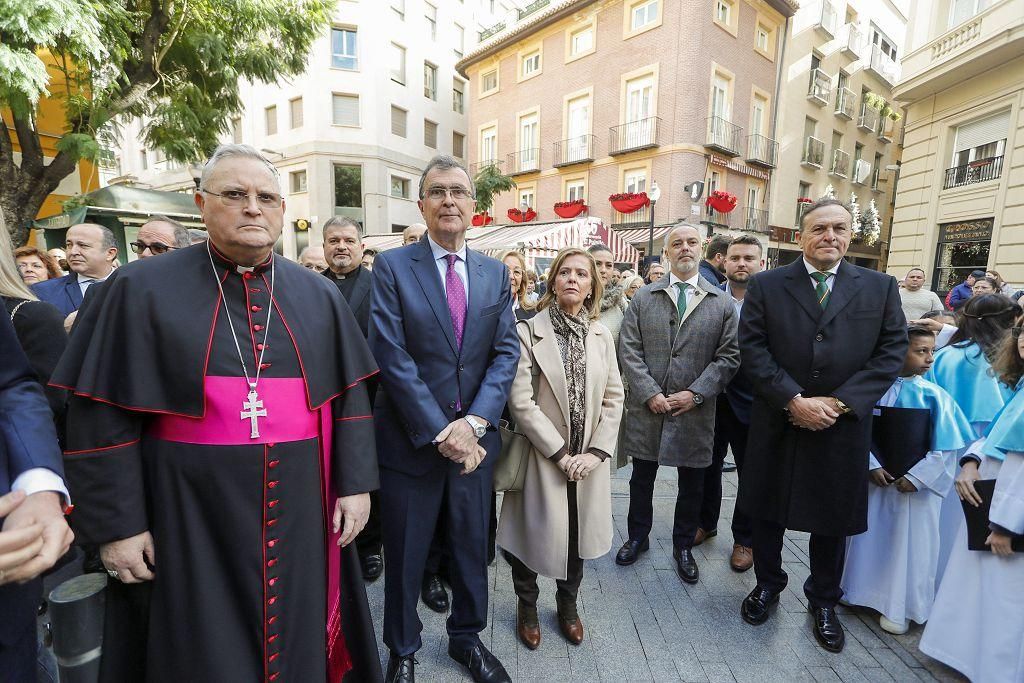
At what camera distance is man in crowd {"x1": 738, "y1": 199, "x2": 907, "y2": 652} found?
2570mm

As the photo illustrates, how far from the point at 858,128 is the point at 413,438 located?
27856mm

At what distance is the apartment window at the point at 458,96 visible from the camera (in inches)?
1009

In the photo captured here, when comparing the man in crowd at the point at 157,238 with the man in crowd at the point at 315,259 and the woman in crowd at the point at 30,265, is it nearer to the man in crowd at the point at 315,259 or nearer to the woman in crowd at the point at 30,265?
the man in crowd at the point at 315,259

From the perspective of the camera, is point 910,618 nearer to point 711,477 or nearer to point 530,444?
point 711,477

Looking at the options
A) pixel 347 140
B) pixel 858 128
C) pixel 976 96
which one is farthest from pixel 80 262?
pixel 858 128

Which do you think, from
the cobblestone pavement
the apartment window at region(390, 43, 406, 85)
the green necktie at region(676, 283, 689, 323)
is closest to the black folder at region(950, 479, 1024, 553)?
the cobblestone pavement

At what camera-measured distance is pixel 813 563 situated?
109 inches

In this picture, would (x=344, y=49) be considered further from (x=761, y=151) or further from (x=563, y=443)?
(x=563, y=443)

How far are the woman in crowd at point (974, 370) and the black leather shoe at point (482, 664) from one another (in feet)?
9.50

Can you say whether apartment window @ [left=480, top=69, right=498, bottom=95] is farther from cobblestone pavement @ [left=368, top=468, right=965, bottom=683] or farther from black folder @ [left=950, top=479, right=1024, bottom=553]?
black folder @ [left=950, top=479, right=1024, bottom=553]

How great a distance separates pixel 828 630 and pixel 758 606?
35 centimetres

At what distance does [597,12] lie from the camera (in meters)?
18.3

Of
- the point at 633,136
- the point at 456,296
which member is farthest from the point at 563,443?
the point at 633,136

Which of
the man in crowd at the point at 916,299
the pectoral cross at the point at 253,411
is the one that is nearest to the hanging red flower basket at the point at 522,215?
the man in crowd at the point at 916,299
